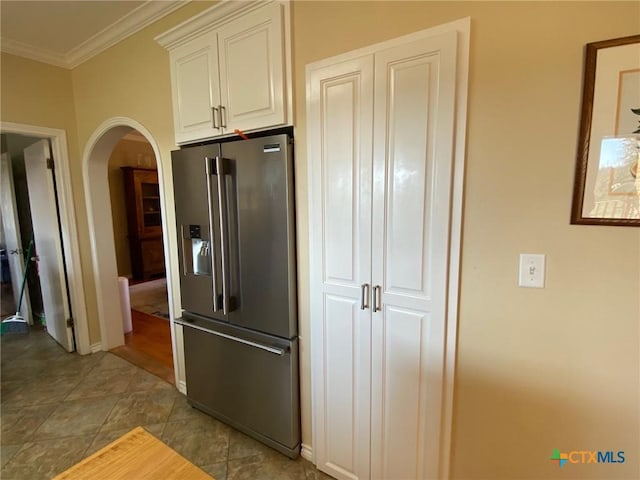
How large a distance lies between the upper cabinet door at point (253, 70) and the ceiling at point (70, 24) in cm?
62

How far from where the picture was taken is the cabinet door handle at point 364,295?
1.41m

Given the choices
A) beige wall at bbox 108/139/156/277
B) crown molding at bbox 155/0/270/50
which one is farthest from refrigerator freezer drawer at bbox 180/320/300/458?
beige wall at bbox 108/139/156/277

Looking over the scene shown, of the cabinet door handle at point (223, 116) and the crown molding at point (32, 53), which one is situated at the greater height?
the crown molding at point (32, 53)

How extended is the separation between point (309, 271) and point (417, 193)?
2.23ft

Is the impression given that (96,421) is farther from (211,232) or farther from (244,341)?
(211,232)

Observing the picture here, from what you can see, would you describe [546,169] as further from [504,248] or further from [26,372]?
[26,372]

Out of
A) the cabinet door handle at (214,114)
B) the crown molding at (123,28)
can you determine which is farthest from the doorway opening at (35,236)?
the cabinet door handle at (214,114)

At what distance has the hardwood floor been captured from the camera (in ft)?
9.09

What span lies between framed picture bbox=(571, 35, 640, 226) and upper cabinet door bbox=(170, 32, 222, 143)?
1653 mm

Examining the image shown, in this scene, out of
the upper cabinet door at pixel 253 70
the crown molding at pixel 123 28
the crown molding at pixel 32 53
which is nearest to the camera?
the upper cabinet door at pixel 253 70

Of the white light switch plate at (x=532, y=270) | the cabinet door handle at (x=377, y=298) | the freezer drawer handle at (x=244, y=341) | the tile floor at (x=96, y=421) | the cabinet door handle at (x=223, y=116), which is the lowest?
the tile floor at (x=96, y=421)

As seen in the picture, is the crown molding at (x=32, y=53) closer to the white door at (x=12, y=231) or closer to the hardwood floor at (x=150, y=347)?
the white door at (x=12, y=231)

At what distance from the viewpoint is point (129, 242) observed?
17.9 ft

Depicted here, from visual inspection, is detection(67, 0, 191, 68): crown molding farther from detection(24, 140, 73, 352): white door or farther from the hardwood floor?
the hardwood floor
